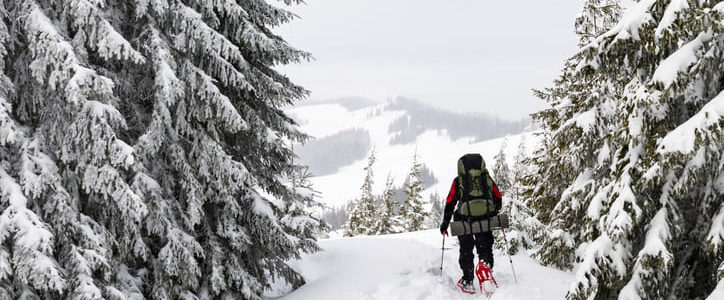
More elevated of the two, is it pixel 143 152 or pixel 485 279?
pixel 143 152

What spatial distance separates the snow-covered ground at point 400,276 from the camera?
864cm

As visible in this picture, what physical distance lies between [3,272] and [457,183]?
23.2ft

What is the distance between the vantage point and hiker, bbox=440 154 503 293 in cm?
852

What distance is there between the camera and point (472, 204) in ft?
27.9

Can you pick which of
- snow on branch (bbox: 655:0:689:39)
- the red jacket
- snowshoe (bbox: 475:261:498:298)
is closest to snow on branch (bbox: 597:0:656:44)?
snow on branch (bbox: 655:0:689:39)

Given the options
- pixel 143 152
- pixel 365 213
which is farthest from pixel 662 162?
pixel 365 213

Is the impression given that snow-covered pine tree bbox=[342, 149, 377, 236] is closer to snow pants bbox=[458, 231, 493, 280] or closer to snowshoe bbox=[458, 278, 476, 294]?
snowshoe bbox=[458, 278, 476, 294]

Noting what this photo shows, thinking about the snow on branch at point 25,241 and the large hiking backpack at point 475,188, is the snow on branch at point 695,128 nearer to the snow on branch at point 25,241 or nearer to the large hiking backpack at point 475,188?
the large hiking backpack at point 475,188

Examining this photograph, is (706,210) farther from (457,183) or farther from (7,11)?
(7,11)

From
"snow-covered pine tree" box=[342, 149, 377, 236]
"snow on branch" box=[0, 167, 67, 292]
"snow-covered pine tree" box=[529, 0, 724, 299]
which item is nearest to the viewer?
"snow-covered pine tree" box=[529, 0, 724, 299]

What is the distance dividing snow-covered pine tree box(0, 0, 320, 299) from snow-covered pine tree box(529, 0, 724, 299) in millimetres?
A: 5921

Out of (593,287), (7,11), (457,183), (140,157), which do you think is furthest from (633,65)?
(7,11)

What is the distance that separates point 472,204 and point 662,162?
13.4 feet

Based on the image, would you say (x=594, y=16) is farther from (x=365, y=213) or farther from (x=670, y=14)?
(x=365, y=213)
